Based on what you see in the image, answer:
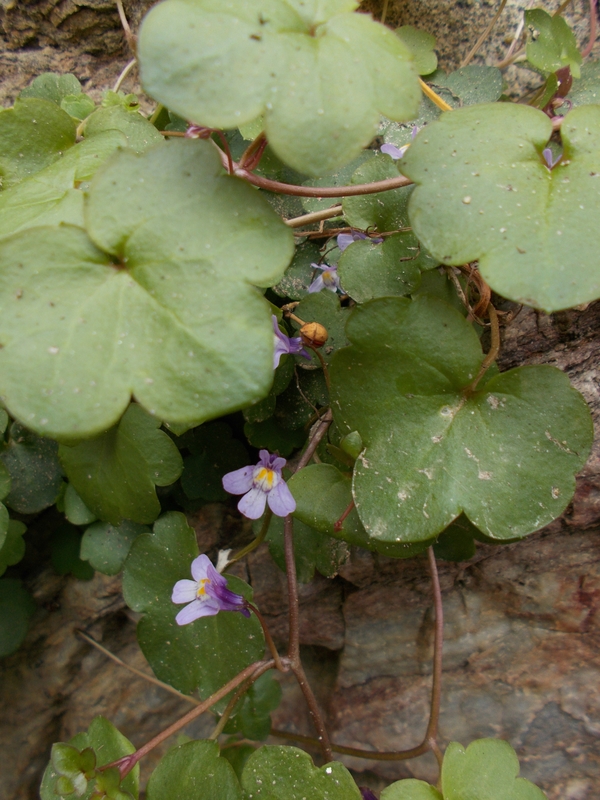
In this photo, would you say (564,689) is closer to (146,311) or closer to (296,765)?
(296,765)

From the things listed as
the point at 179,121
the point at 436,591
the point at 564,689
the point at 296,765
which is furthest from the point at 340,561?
the point at 179,121

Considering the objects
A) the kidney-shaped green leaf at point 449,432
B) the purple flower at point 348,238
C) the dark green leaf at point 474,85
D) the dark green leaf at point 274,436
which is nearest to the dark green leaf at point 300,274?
the purple flower at point 348,238

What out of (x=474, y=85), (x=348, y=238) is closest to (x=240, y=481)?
(x=348, y=238)

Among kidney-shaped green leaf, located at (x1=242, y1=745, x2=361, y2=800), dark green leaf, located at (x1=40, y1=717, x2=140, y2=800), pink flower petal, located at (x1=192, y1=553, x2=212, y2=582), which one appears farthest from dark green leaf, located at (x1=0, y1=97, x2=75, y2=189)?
kidney-shaped green leaf, located at (x1=242, y1=745, x2=361, y2=800)

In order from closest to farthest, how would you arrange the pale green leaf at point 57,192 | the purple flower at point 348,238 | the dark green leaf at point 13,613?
the pale green leaf at point 57,192 → the purple flower at point 348,238 → the dark green leaf at point 13,613

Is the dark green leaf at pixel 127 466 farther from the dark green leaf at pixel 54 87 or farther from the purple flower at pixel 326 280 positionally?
the dark green leaf at pixel 54 87

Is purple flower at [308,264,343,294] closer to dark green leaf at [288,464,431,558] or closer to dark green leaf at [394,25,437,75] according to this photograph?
dark green leaf at [288,464,431,558]
